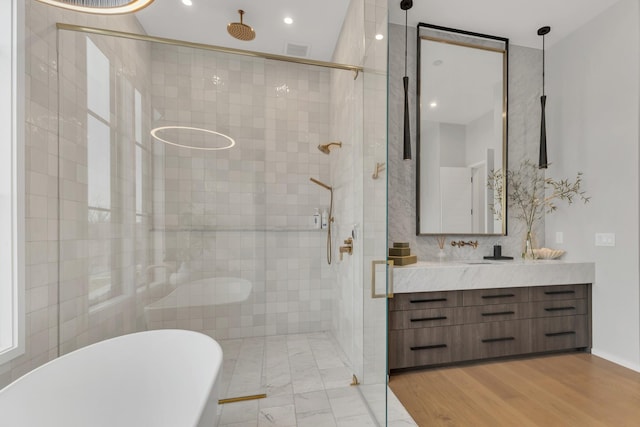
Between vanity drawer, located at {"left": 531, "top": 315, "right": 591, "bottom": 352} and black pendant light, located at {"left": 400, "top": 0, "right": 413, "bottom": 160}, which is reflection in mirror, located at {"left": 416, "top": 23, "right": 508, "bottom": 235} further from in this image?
vanity drawer, located at {"left": 531, "top": 315, "right": 591, "bottom": 352}

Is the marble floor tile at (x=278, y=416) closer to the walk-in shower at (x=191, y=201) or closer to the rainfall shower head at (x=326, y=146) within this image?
the walk-in shower at (x=191, y=201)

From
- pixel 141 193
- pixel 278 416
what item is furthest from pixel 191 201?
pixel 278 416

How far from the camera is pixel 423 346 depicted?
215 cm

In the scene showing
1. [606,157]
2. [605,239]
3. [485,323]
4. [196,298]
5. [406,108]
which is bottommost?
[485,323]

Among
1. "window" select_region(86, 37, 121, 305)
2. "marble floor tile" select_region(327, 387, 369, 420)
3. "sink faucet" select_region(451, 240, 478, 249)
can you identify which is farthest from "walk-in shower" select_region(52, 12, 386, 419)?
"sink faucet" select_region(451, 240, 478, 249)

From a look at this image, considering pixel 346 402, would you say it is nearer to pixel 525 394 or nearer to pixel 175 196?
pixel 525 394

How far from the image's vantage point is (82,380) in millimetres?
1199

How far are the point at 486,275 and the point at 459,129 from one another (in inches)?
56.3

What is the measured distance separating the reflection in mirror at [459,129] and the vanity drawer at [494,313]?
73cm

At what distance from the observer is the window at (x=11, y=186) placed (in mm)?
1255

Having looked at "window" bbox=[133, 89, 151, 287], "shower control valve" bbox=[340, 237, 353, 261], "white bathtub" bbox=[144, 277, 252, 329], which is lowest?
"white bathtub" bbox=[144, 277, 252, 329]

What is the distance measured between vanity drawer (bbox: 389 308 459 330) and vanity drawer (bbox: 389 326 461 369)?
4 cm

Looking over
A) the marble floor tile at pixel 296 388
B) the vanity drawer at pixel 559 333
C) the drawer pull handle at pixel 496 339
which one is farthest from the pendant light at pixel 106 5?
the vanity drawer at pixel 559 333

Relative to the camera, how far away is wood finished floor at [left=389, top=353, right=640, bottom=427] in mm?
1604
